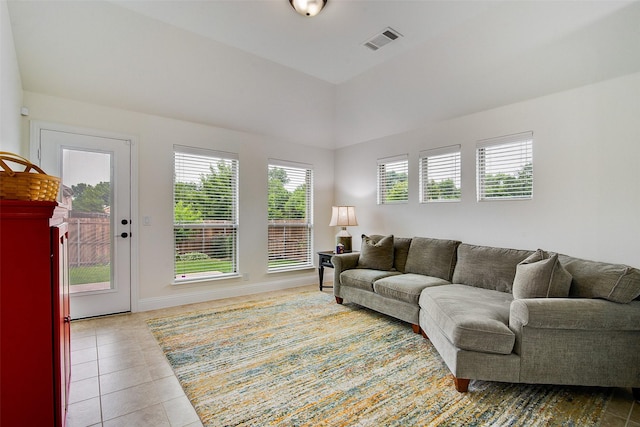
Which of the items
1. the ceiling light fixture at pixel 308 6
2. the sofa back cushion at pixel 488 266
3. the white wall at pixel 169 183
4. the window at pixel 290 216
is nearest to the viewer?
the ceiling light fixture at pixel 308 6

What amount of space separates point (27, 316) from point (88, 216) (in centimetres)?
277

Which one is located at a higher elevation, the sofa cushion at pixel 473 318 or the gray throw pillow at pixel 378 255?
the gray throw pillow at pixel 378 255

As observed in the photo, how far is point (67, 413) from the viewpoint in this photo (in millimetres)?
1902

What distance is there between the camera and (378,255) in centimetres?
407

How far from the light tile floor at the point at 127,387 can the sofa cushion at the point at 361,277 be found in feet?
7.07

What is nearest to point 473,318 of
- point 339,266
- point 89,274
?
point 339,266

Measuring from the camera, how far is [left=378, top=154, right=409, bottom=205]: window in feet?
15.2

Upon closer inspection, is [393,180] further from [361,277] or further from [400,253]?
[361,277]

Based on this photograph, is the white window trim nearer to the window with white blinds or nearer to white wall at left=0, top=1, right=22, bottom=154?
white wall at left=0, top=1, right=22, bottom=154

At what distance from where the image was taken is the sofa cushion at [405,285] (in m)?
3.13

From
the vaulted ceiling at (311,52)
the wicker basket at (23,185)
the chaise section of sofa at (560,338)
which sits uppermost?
the vaulted ceiling at (311,52)

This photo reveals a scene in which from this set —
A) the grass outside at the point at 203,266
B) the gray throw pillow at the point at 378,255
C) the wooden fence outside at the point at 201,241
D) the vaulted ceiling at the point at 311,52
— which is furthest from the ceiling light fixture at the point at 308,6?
the grass outside at the point at 203,266

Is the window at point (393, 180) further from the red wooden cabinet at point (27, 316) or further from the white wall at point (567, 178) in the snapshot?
the red wooden cabinet at point (27, 316)

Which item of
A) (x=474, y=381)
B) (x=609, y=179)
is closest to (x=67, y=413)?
(x=474, y=381)
